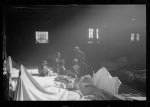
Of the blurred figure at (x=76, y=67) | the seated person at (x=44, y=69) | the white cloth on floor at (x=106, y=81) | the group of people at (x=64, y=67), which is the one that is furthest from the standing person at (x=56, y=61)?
the white cloth on floor at (x=106, y=81)

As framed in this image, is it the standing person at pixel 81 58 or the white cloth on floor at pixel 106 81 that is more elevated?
the standing person at pixel 81 58

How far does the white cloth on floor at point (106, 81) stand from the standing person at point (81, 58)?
8.0 inches

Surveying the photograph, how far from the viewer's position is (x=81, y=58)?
5.47 metres

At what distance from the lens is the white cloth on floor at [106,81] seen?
5.43 meters

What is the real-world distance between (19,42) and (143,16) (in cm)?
219

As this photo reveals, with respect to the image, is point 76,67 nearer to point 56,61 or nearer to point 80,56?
point 80,56

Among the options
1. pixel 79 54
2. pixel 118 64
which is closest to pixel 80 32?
pixel 79 54

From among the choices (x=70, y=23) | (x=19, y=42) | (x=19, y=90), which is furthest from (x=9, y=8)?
(x=19, y=90)

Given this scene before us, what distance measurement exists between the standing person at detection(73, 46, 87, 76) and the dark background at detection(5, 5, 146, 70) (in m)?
0.07

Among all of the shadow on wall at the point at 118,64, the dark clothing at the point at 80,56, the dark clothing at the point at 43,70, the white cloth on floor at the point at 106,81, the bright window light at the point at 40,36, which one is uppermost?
the bright window light at the point at 40,36

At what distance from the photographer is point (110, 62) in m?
5.48

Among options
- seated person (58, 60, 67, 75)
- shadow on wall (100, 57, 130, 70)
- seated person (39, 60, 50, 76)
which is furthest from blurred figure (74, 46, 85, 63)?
seated person (39, 60, 50, 76)

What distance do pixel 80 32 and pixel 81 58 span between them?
45 cm

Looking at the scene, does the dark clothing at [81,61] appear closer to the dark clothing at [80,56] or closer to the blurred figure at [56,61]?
the dark clothing at [80,56]
